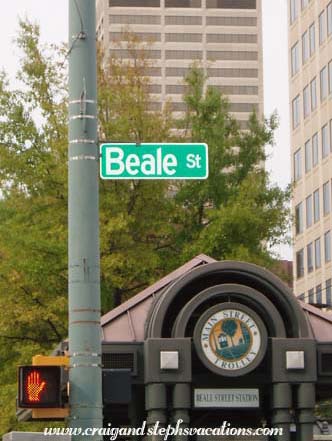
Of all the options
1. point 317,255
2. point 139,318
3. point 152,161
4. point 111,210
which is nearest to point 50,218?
point 111,210

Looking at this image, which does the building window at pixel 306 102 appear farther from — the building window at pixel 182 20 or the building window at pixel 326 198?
the building window at pixel 182 20

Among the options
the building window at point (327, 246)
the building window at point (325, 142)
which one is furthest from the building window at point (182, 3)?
the building window at point (327, 246)

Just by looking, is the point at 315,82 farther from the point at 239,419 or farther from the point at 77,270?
the point at 77,270

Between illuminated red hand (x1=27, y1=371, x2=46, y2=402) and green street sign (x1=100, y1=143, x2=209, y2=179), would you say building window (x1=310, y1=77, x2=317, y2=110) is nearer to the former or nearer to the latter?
green street sign (x1=100, y1=143, x2=209, y2=179)

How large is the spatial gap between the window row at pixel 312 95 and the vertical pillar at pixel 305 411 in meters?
65.7

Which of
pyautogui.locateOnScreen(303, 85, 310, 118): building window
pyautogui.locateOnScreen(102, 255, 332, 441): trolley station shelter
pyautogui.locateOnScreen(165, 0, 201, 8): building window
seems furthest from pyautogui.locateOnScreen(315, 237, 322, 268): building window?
pyautogui.locateOnScreen(165, 0, 201, 8): building window

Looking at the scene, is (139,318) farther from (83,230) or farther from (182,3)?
(182,3)

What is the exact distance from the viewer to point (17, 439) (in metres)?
9.59

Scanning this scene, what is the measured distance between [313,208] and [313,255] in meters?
3.38

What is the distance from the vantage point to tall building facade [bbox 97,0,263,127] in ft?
625

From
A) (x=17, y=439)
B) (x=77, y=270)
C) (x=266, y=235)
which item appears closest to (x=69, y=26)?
(x=77, y=270)

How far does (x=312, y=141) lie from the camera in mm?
88062

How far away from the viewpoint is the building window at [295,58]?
9247 cm

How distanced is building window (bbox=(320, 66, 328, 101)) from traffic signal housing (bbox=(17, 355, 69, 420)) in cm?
7590
